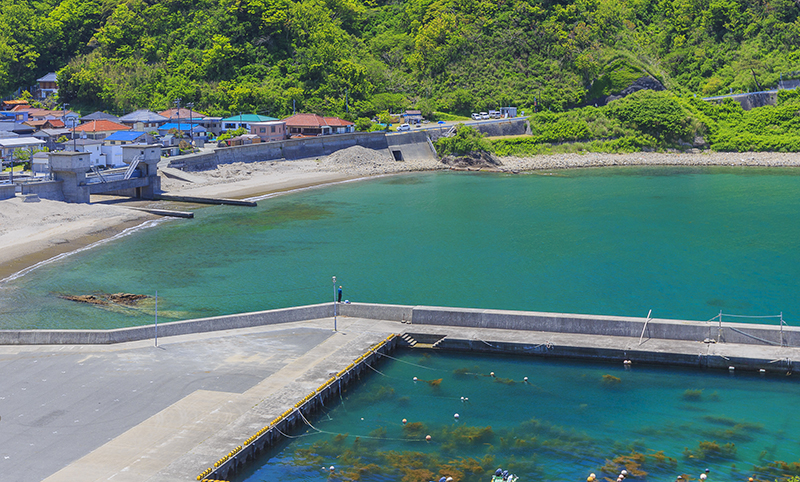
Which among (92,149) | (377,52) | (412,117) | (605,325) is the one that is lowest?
(605,325)

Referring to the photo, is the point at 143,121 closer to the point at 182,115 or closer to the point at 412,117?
the point at 182,115

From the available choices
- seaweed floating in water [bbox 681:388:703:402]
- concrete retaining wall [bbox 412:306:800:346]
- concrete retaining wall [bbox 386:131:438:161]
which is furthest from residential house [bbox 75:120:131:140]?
seaweed floating in water [bbox 681:388:703:402]

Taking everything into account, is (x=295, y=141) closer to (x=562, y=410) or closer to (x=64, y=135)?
(x=64, y=135)

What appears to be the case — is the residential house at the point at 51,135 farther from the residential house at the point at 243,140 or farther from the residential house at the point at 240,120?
the residential house at the point at 240,120

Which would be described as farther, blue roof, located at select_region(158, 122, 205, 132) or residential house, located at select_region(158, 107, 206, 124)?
residential house, located at select_region(158, 107, 206, 124)

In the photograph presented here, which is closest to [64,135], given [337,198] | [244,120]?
[244,120]

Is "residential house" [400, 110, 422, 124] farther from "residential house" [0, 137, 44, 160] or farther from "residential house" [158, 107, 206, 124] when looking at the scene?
"residential house" [0, 137, 44, 160]

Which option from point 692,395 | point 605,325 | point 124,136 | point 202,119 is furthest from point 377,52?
point 692,395
